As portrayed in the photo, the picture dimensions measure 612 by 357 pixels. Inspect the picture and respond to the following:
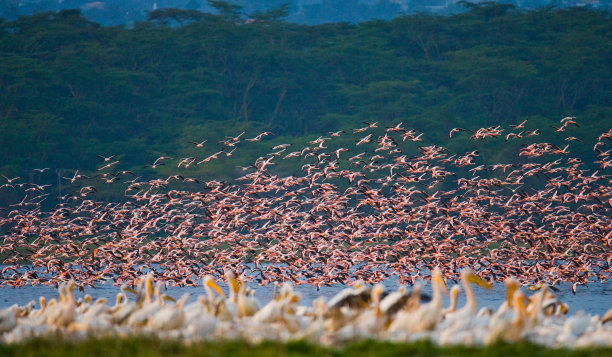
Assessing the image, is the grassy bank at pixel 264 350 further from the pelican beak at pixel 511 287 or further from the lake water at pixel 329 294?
the lake water at pixel 329 294

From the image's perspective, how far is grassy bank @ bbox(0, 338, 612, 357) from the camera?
10.8 m

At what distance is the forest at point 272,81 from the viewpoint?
62.0m

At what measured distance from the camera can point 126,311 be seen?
1583 centimetres

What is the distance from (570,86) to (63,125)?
127 feet

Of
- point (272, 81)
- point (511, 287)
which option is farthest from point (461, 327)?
point (272, 81)

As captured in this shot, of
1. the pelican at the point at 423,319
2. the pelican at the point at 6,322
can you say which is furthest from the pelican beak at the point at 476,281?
the pelican at the point at 6,322

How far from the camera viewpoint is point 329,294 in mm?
32469

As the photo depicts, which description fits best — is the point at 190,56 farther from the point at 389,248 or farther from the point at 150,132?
the point at 389,248

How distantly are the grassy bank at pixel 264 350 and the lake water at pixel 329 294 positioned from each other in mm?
16498

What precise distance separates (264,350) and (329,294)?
71.5ft

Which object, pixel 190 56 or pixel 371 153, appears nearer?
pixel 371 153

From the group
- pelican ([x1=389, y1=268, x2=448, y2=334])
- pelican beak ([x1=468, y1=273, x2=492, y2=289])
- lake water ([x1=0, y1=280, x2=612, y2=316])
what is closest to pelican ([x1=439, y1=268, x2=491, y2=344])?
pelican beak ([x1=468, y1=273, x2=492, y2=289])

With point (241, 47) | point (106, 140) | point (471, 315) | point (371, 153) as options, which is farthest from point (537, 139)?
point (471, 315)

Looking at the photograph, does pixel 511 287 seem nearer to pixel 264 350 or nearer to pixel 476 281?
pixel 476 281
